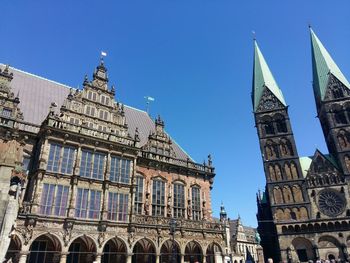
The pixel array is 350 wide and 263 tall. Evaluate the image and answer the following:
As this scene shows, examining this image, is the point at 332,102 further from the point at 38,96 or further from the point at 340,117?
the point at 38,96

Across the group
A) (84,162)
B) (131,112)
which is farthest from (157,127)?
(84,162)

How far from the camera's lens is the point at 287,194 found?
44438 millimetres

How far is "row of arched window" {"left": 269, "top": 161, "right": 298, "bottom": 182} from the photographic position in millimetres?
45494

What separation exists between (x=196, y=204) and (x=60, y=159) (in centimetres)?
1492

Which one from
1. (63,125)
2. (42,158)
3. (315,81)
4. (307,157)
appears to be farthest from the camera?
(315,81)

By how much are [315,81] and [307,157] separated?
1627cm

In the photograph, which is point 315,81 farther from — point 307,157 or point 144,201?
point 144,201

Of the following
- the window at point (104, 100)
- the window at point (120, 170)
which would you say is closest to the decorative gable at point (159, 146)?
the window at point (120, 170)

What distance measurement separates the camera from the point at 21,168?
65.3 ft

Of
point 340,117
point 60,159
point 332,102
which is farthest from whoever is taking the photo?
point 332,102

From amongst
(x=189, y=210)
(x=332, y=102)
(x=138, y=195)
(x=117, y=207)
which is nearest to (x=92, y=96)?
(x=138, y=195)

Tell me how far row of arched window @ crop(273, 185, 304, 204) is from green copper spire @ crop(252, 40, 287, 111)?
663 inches

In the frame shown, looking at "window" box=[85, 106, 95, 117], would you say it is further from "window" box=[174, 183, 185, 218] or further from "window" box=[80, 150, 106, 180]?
"window" box=[174, 183, 185, 218]

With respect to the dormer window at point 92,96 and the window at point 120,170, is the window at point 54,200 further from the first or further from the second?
the dormer window at point 92,96
